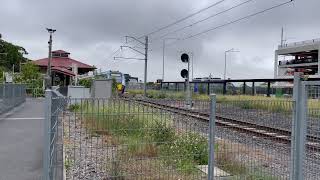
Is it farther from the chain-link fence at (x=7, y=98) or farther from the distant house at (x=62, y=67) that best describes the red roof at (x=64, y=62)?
the chain-link fence at (x=7, y=98)

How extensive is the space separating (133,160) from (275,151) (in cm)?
283

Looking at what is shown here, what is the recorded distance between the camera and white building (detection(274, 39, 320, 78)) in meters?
111

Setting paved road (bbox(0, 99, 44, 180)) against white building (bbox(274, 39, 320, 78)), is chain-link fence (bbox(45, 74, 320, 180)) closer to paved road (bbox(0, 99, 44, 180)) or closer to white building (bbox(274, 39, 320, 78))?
paved road (bbox(0, 99, 44, 180))

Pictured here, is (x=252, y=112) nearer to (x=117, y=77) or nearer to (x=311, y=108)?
(x=311, y=108)

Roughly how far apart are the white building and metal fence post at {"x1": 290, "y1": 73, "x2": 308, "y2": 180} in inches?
4011

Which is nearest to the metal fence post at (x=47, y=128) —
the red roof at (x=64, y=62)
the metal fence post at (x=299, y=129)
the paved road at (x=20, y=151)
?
the paved road at (x=20, y=151)

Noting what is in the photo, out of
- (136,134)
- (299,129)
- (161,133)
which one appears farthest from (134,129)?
(299,129)

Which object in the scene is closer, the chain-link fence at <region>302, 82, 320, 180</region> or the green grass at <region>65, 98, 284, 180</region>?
the green grass at <region>65, 98, 284, 180</region>

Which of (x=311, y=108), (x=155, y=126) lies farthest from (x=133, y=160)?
(x=311, y=108)

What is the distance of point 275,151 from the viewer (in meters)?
→ 7.54

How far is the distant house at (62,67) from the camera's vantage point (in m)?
58.8

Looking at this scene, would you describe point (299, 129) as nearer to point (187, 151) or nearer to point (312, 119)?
point (312, 119)

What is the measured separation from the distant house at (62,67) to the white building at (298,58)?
176 ft

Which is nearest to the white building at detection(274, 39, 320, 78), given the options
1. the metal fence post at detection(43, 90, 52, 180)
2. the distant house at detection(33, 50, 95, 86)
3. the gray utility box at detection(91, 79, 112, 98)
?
the distant house at detection(33, 50, 95, 86)
